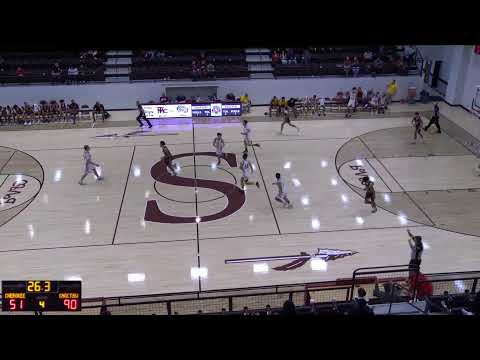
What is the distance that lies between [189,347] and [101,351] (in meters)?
0.73

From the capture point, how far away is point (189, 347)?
171 inches

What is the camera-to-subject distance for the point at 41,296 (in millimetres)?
9078

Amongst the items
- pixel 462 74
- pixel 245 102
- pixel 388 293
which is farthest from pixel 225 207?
pixel 462 74

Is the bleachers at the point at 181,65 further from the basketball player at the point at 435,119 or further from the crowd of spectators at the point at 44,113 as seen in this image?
the basketball player at the point at 435,119

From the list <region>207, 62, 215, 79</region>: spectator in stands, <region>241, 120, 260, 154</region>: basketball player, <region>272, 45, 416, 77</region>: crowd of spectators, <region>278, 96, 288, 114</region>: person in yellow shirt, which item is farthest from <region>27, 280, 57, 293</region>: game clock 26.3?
<region>272, 45, 416, 77</region>: crowd of spectators

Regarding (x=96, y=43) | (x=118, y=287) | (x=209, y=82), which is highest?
(x=96, y=43)

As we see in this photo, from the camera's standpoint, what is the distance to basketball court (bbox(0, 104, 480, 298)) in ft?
42.1

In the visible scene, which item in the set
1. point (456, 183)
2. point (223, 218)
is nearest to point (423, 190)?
point (456, 183)

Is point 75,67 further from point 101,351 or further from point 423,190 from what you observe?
point 101,351

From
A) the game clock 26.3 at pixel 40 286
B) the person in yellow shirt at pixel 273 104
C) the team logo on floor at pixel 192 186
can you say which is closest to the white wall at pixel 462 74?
the person in yellow shirt at pixel 273 104

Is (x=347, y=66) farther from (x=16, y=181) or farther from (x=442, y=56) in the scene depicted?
(x=16, y=181)

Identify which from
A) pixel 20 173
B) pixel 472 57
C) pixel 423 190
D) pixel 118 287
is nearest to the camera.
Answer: pixel 118 287

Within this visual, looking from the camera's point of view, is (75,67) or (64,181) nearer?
(64,181)

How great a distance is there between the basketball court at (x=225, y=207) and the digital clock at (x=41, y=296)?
2810 mm
